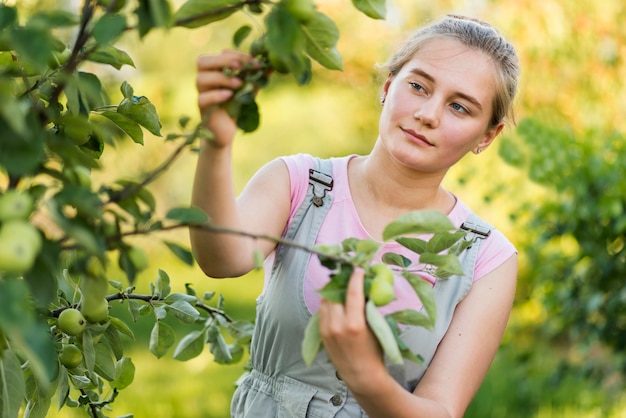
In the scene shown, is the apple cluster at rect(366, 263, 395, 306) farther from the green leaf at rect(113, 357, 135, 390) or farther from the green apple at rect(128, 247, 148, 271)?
the green leaf at rect(113, 357, 135, 390)

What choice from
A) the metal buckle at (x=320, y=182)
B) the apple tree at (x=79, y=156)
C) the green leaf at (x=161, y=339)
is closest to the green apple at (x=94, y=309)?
the apple tree at (x=79, y=156)

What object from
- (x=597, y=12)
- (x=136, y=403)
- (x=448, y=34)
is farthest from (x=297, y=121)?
(x=448, y=34)

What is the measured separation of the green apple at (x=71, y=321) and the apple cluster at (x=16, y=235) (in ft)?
1.65

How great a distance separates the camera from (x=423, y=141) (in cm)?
183

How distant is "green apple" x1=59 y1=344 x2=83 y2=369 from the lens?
4.92 feet

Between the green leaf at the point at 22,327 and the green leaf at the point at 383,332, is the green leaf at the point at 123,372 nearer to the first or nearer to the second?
the green leaf at the point at 383,332

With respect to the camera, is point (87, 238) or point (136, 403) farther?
point (136, 403)

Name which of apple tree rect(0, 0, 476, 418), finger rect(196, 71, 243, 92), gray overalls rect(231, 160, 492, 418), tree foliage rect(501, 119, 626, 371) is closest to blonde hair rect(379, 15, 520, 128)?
gray overalls rect(231, 160, 492, 418)

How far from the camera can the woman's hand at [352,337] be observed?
3.77ft

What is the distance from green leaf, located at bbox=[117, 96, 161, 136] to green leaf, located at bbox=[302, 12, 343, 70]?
1.25 ft

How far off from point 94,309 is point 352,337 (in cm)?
39

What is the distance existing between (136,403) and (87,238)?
327cm

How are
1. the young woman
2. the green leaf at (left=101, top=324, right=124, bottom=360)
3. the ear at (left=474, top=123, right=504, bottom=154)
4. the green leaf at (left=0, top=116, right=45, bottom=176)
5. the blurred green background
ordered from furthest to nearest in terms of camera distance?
1. the blurred green background
2. the ear at (left=474, top=123, right=504, bottom=154)
3. the young woman
4. the green leaf at (left=101, top=324, right=124, bottom=360)
5. the green leaf at (left=0, top=116, right=45, bottom=176)

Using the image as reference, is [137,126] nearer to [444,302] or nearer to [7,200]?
[7,200]
